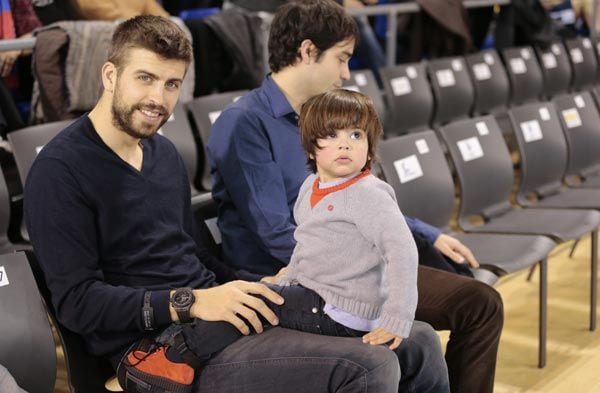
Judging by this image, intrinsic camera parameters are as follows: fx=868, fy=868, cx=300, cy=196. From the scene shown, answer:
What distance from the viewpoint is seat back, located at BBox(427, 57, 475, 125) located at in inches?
187

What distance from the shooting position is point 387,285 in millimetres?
1777

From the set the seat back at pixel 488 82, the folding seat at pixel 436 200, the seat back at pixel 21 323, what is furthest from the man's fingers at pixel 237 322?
the seat back at pixel 488 82

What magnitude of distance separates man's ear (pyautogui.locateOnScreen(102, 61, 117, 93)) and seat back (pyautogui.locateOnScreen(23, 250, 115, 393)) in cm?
39

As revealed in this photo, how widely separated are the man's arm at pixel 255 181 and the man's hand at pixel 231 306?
1.32 feet

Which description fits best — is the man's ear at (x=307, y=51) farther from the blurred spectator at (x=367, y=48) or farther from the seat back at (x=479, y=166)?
the blurred spectator at (x=367, y=48)

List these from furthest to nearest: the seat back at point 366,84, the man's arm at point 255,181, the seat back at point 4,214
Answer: the seat back at point 366,84 → the seat back at point 4,214 → the man's arm at point 255,181

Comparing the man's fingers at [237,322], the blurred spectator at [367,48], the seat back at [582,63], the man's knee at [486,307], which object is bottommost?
the seat back at [582,63]

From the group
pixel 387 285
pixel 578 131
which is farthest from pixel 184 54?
pixel 578 131

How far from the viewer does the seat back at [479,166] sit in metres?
Answer: 3.17

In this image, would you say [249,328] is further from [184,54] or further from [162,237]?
[184,54]

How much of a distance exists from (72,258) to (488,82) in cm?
385

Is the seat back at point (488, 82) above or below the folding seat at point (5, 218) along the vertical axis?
below

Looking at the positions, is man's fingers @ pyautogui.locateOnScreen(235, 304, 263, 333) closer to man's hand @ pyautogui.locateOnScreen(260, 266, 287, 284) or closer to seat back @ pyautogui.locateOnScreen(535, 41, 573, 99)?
man's hand @ pyautogui.locateOnScreen(260, 266, 287, 284)

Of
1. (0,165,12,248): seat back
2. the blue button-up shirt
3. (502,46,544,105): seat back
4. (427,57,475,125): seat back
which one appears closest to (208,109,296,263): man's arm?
the blue button-up shirt
